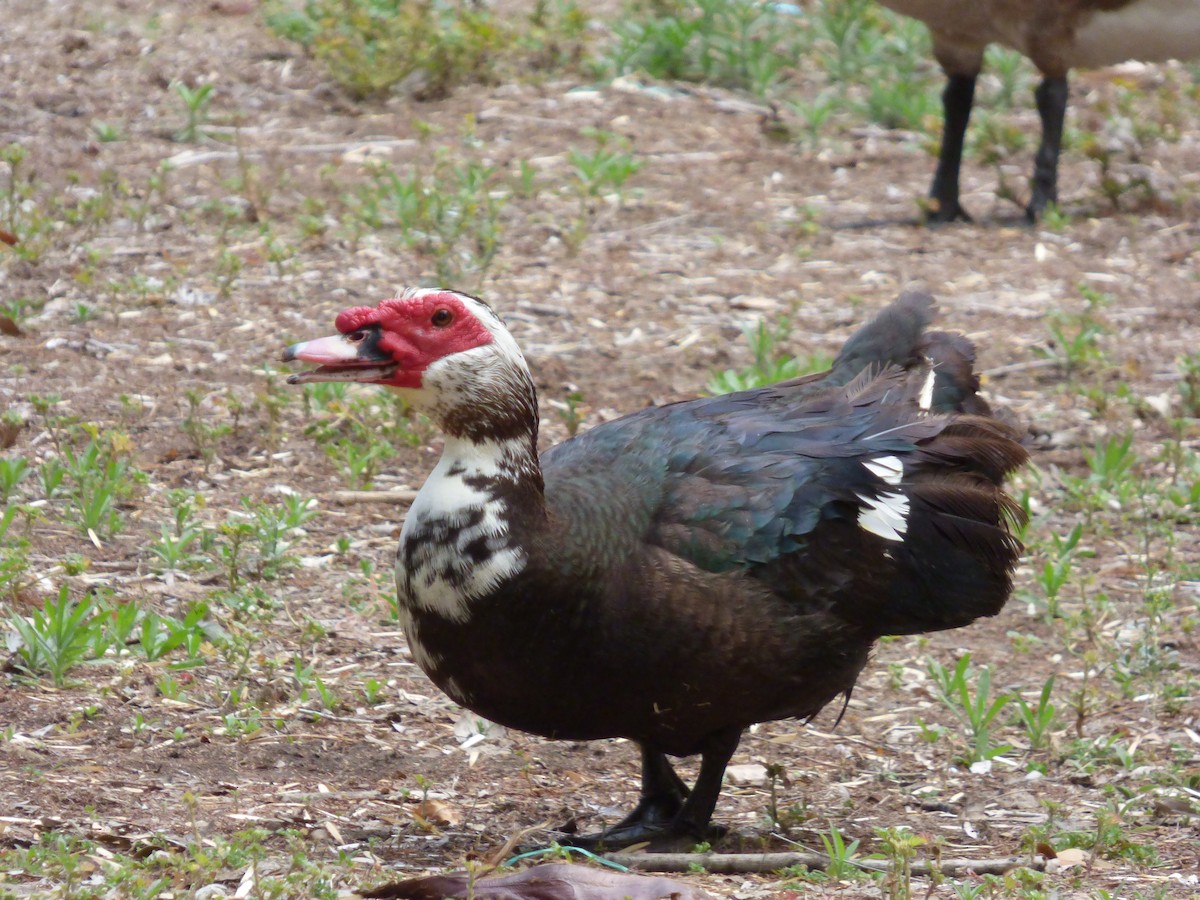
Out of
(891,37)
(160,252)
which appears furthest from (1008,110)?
(160,252)

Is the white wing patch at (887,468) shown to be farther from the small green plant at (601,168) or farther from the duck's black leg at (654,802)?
the small green plant at (601,168)

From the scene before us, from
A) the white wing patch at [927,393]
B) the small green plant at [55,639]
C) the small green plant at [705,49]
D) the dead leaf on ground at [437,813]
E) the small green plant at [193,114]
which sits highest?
the small green plant at [705,49]

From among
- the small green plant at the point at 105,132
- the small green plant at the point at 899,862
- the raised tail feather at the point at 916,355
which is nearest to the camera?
the small green plant at the point at 899,862

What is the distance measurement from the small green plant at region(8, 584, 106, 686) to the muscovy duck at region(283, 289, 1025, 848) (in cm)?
115

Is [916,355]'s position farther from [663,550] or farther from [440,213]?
[440,213]

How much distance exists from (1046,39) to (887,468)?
17.0 ft

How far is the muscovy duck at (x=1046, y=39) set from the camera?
8.68 metres

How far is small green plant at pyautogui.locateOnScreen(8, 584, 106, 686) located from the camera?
4602 millimetres

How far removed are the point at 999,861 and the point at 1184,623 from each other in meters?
1.89

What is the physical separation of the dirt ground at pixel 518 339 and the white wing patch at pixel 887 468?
920 millimetres

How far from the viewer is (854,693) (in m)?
5.46

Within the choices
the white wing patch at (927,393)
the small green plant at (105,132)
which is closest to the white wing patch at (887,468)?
the white wing patch at (927,393)

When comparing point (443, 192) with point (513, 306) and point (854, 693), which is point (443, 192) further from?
point (854, 693)

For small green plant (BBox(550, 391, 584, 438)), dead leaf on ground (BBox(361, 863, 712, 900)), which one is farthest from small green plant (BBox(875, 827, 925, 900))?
small green plant (BBox(550, 391, 584, 438))
